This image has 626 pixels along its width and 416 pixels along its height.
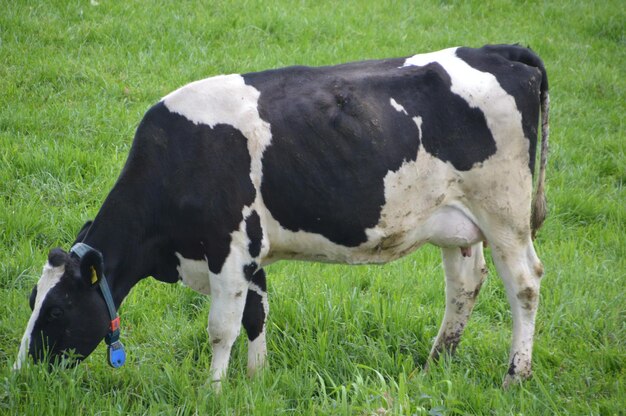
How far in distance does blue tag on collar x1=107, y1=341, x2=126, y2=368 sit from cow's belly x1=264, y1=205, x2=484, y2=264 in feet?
3.29

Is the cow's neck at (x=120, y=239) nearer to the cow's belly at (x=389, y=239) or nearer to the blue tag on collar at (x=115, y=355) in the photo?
the blue tag on collar at (x=115, y=355)

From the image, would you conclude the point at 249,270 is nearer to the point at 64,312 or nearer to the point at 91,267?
the point at 91,267

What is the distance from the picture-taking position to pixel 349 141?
190 inches

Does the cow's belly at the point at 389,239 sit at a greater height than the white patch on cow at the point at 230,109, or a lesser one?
lesser

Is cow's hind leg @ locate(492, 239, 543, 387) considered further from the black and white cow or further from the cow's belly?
the cow's belly

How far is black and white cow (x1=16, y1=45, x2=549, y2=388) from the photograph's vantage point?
15.5ft

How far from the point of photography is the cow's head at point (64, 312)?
4684mm

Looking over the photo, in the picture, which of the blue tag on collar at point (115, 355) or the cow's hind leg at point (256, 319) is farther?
the cow's hind leg at point (256, 319)

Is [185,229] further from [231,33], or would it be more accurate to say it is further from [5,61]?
[231,33]

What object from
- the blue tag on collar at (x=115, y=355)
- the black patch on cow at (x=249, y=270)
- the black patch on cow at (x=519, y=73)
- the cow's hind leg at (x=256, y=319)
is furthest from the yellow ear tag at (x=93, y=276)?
the black patch on cow at (x=519, y=73)

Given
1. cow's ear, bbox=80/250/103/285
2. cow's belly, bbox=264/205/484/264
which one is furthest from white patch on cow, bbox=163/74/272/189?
cow's ear, bbox=80/250/103/285

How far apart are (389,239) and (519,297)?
0.90 m

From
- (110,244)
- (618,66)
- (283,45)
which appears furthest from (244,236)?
(618,66)

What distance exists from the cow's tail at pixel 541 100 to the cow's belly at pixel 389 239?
1.57ft
